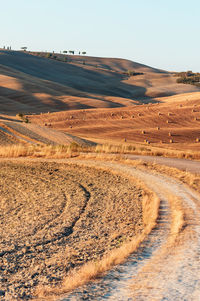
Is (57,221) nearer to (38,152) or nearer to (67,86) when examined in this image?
(38,152)

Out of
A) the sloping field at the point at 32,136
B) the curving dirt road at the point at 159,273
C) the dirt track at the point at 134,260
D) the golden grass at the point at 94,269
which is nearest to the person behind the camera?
the curving dirt road at the point at 159,273

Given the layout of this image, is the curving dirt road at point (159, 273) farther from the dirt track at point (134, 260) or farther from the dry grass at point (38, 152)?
the dry grass at point (38, 152)

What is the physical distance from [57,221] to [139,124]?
44845 millimetres

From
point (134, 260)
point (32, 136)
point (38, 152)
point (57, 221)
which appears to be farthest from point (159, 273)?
point (32, 136)

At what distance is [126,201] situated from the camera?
12727 millimetres

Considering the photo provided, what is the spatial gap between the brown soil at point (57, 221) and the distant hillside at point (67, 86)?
63.7 m

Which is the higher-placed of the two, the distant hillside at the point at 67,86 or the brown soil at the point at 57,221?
the distant hillside at the point at 67,86

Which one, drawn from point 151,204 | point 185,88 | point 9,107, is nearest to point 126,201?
point 151,204

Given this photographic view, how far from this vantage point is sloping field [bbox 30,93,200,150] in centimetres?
4532

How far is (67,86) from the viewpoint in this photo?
147625mm

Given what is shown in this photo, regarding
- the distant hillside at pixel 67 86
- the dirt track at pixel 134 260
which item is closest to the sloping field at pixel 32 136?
the dirt track at pixel 134 260

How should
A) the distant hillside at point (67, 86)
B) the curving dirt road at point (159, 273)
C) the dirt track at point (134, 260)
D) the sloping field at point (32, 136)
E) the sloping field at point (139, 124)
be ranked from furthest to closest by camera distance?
1. the distant hillside at point (67, 86)
2. the sloping field at point (139, 124)
3. the sloping field at point (32, 136)
4. the dirt track at point (134, 260)
5. the curving dirt road at point (159, 273)

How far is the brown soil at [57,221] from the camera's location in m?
7.02

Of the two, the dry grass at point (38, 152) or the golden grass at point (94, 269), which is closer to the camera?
the golden grass at point (94, 269)
